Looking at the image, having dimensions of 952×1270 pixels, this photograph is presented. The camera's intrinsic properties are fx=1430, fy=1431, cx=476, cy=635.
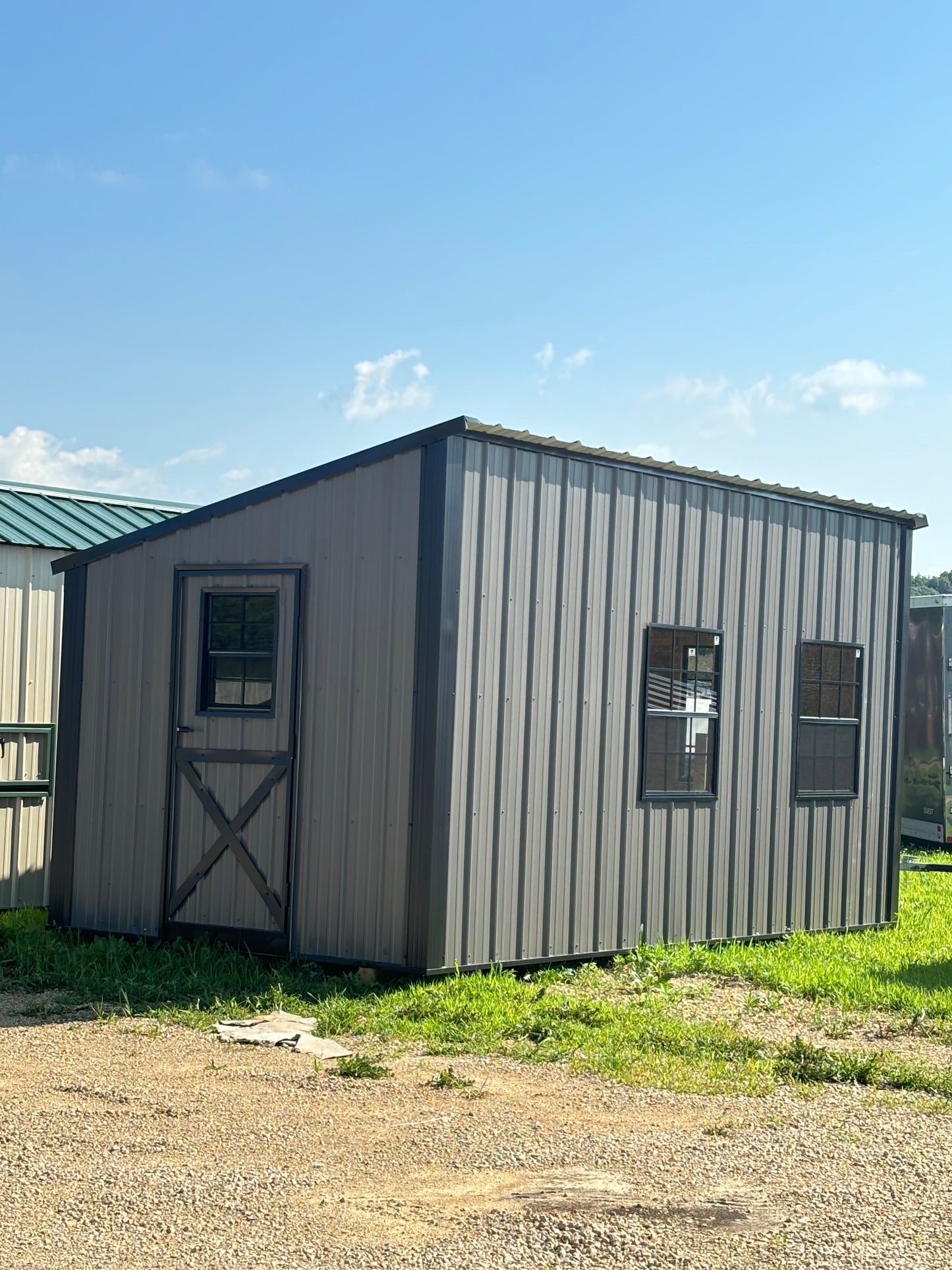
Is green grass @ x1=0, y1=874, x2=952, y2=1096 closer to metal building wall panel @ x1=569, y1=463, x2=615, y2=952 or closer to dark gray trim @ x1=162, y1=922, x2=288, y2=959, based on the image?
dark gray trim @ x1=162, y1=922, x2=288, y2=959

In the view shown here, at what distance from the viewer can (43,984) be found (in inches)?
348

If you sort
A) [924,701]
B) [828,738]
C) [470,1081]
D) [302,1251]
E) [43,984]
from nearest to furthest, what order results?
[302,1251], [470,1081], [43,984], [828,738], [924,701]

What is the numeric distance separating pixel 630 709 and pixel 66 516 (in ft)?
18.8

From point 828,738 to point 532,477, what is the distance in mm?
3808

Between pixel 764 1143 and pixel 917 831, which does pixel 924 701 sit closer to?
pixel 917 831

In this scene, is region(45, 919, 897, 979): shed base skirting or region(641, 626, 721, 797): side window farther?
region(641, 626, 721, 797): side window

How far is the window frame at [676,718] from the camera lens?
10.0 meters

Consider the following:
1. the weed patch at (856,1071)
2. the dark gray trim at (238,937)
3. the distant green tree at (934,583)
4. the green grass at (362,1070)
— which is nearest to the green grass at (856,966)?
the weed patch at (856,1071)

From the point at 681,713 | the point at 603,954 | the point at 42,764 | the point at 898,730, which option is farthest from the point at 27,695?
the point at 898,730

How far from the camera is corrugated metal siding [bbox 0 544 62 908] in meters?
11.7

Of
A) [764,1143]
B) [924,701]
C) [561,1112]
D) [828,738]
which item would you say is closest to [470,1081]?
[561,1112]

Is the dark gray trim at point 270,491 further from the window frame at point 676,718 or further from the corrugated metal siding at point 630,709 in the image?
the window frame at point 676,718

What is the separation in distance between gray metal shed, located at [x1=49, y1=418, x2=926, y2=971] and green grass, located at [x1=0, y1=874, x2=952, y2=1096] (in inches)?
13.8

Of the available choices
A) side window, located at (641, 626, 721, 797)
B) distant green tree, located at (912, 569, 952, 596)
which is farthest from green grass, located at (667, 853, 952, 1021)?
distant green tree, located at (912, 569, 952, 596)
